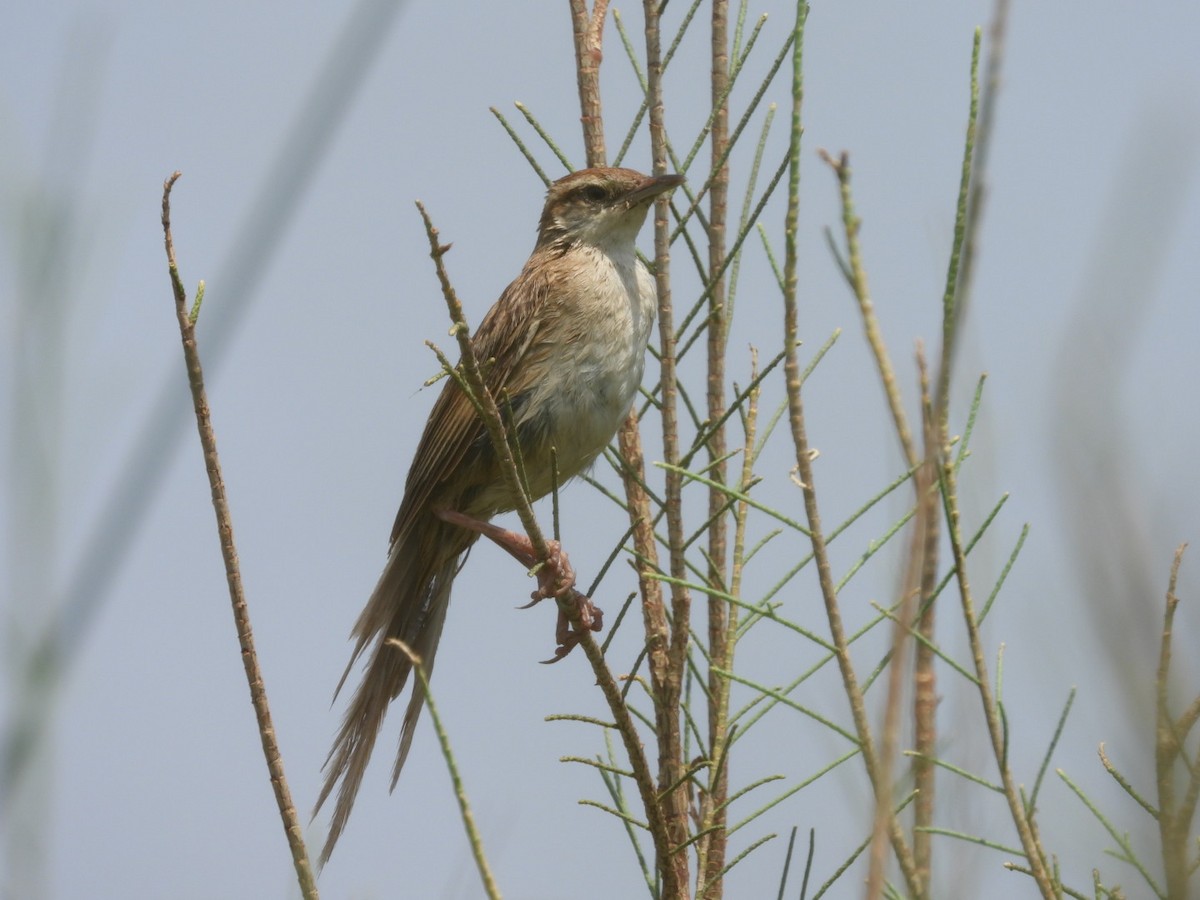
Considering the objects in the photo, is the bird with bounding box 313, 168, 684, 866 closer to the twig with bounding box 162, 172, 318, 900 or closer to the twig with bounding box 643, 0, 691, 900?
the twig with bounding box 643, 0, 691, 900

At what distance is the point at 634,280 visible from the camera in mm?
5051

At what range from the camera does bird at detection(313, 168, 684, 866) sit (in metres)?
4.61

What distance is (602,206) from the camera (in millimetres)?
5242

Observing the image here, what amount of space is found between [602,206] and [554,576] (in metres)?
1.98

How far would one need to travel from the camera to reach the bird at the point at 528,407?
4.61m

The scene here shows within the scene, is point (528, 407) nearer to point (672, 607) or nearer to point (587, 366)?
point (587, 366)

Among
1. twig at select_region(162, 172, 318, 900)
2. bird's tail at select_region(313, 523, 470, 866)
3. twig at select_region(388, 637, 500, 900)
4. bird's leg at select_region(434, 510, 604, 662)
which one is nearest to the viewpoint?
twig at select_region(388, 637, 500, 900)

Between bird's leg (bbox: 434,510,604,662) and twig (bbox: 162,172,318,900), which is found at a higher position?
bird's leg (bbox: 434,510,604,662)

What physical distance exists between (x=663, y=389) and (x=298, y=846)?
142 centimetres

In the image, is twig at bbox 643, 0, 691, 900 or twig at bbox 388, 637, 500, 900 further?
twig at bbox 643, 0, 691, 900

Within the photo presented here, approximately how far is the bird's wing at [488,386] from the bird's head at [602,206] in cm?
27

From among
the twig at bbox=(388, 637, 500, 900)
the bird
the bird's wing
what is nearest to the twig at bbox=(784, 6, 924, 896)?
the twig at bbox=(388, 637, 500, 900)

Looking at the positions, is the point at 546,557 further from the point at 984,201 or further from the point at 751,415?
the point at 984,201

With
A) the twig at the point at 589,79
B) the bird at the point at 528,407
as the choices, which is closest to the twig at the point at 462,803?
the twig at the point at 589,79
